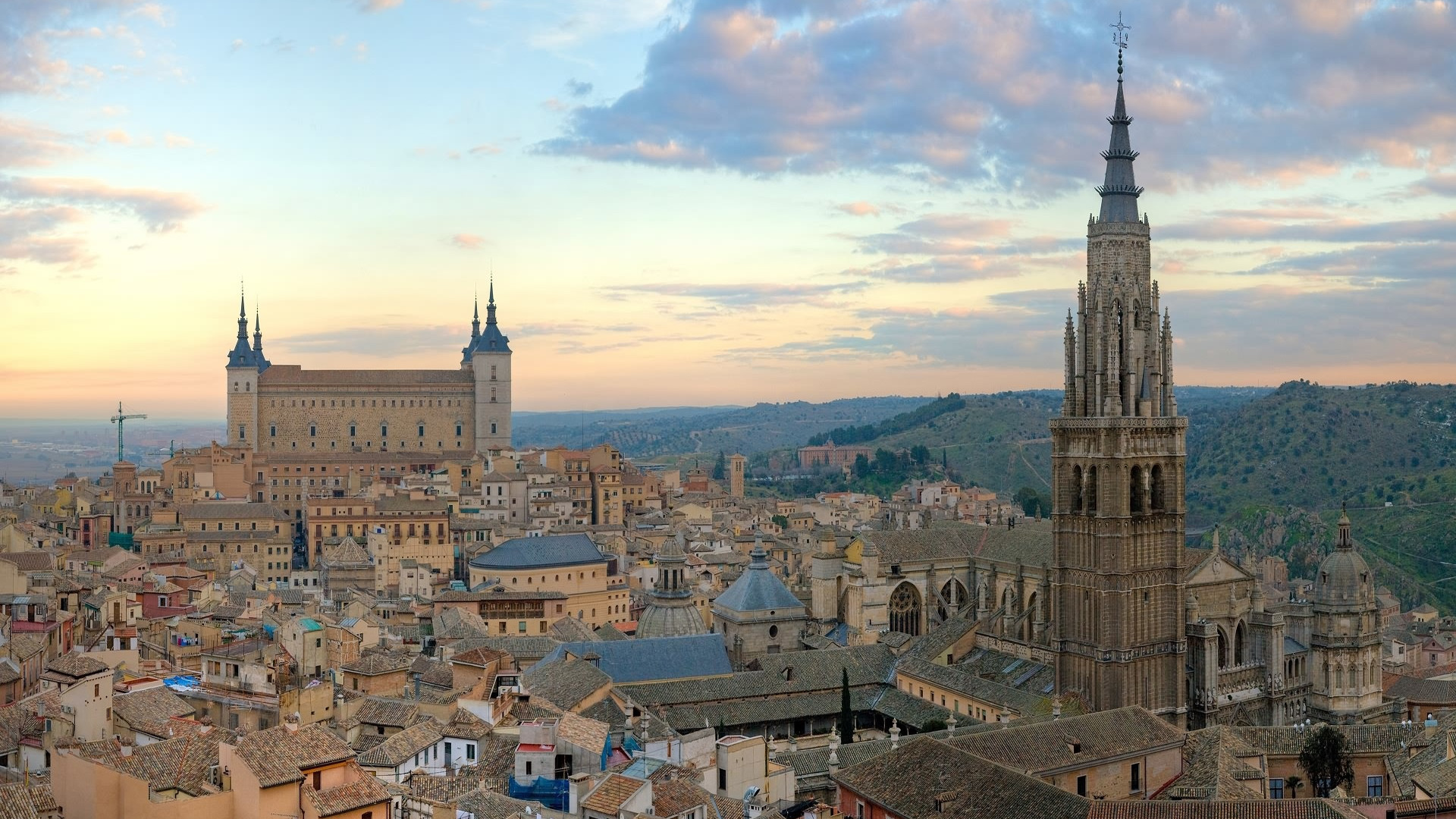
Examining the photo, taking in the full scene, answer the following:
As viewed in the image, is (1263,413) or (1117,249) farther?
(1263,413)

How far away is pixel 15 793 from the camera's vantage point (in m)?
23.1

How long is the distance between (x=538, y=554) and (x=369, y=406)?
58925 mm

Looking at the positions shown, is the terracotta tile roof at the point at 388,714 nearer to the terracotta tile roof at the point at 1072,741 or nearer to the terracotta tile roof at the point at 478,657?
the terracotta tile roof at the point at 478,657

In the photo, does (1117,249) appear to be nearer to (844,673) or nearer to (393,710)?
(844,673)

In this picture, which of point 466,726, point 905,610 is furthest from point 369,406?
point 466,726

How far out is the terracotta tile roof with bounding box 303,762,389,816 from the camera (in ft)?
76.9

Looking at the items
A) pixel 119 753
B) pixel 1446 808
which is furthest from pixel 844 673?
pixel 119 753

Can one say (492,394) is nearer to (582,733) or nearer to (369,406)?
(369,406)

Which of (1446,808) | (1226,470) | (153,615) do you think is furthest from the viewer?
(1226,470)

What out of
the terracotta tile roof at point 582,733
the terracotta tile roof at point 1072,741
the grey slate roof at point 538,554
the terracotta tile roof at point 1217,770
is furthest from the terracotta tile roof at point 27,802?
the grey slate roof at point 538,554

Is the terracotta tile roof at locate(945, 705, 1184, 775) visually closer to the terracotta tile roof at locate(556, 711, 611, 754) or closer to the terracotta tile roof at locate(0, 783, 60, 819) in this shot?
the terracotta tile roof at locate(556, 711, 611, 754)

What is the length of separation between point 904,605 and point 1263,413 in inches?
4364

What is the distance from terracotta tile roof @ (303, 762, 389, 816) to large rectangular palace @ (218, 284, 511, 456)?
92937 mm

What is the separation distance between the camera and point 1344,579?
173ft
